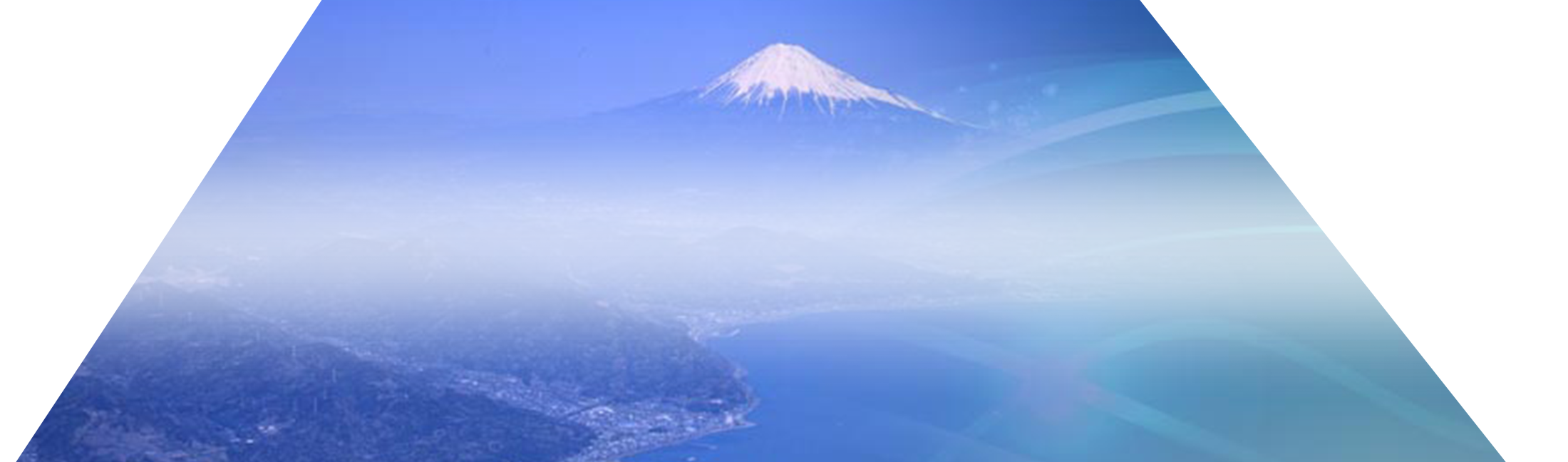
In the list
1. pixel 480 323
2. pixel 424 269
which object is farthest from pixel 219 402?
pixel 424 269

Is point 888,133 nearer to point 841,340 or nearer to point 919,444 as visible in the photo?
point 841,340

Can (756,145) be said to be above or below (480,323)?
above

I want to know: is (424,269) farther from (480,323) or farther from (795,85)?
(795,85)

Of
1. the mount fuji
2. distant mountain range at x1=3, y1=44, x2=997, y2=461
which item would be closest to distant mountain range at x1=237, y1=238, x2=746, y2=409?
distant mountain range at x1=3, y1=44, x2=997, y2=461

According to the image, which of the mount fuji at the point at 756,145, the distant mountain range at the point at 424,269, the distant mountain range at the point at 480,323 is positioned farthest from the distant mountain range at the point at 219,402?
the mount fuji at the point at 756,145

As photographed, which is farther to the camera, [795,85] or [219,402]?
[795,85]

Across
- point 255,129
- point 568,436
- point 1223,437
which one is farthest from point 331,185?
point 1223,437
